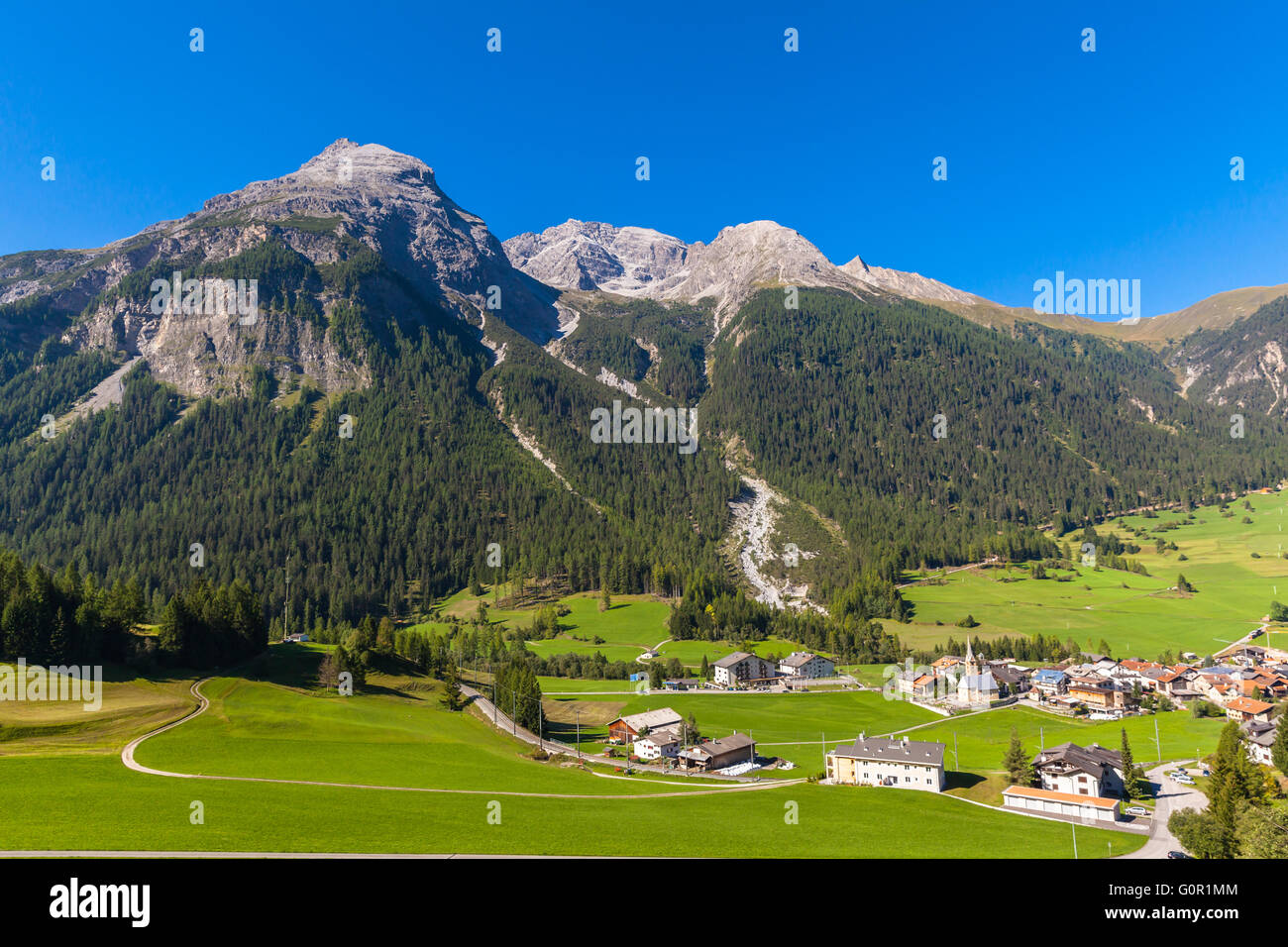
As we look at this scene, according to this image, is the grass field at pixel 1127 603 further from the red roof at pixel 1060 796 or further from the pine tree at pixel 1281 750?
the red roof at pixel 1060 796

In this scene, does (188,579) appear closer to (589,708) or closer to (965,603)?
(589,708)

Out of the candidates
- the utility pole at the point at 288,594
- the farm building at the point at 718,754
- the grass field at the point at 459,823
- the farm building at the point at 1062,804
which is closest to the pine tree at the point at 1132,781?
the farm building at the point at 1062,804

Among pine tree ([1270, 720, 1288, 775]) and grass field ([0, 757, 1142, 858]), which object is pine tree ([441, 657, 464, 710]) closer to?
grass field ([0, 757, 1142, 858])

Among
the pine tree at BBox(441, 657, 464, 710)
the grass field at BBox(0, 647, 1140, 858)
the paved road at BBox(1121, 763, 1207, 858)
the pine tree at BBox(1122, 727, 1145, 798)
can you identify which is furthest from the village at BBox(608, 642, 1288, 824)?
the pine tree at BBox(441, 657, 464, 710)

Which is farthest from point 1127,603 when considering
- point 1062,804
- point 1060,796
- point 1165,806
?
point 1060,796

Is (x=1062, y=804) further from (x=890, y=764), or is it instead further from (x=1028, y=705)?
(x=1028, y=705)
